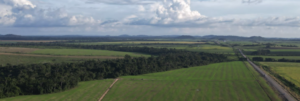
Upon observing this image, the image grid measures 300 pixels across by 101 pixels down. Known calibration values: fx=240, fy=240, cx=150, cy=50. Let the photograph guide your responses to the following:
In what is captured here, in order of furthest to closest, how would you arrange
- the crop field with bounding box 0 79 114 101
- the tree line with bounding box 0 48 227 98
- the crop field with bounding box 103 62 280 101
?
the tree line with bounding box 0 48 227 98 → the crop field with bounding box 103 62 280 101 → the crop field with bounding box 0 79 114 101

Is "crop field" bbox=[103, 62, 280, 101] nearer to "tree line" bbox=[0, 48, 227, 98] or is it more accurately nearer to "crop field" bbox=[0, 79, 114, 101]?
"crop field" bbox=[0, 79, 114, 101]

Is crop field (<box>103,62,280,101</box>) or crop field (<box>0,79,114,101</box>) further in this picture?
crop field (<box>103,62,280,101</box>)

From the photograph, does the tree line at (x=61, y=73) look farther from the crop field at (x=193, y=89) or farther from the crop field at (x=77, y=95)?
the crop field at (x=193, y=89)

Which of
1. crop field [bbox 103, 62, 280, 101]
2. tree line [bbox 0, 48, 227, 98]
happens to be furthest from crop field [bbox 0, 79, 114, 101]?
crop field [bbox 103, 62, 280, 101]

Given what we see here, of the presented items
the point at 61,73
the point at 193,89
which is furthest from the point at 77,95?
the point at 193,89

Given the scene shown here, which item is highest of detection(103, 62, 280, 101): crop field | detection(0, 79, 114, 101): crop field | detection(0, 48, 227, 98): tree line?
detection(0, 48, 227, 98): tree line

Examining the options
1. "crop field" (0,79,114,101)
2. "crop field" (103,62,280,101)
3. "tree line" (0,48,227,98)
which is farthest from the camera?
"tree line" (0,48,227,98)

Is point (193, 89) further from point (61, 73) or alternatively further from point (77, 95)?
point (61, 73)

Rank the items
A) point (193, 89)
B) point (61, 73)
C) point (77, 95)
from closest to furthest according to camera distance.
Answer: point (77, 95), point (193, 89), point (61, 73)

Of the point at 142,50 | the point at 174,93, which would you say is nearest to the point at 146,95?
the point at 174,93
